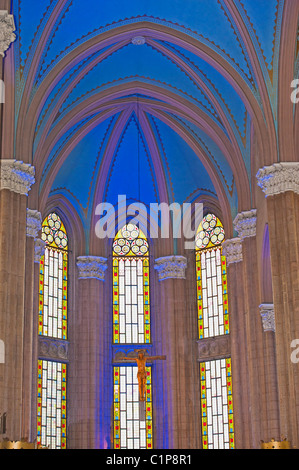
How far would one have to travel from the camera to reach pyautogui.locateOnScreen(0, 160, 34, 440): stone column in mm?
22562

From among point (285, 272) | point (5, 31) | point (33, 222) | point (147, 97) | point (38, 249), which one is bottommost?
point (285, 272)

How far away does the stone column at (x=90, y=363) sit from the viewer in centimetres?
3212

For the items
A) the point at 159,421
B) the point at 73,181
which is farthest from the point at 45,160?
the point at 159,421

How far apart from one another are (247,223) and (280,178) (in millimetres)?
4934

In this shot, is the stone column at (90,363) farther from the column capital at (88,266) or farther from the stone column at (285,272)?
the stone column at (285,272)

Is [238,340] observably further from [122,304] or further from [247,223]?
[122,304]

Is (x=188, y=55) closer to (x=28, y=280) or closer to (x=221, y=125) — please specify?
(x=221, y=125)

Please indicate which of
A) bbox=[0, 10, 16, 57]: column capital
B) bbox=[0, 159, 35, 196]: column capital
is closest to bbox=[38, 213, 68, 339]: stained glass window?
bbox=[0, 159, 35, 196]: column capital

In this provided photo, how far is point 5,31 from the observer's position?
1720cm

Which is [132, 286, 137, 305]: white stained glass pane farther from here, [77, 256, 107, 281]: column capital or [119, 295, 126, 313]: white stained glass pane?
[77, 256, 107, 281]: column capital

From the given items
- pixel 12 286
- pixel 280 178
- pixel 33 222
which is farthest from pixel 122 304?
pixel 12 286

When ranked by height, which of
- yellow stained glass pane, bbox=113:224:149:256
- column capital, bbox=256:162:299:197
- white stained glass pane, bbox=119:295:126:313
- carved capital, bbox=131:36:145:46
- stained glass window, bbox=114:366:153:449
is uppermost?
carved capital, bbox=131:36:145:46

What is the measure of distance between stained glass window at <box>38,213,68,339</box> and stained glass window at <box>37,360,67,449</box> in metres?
1.42

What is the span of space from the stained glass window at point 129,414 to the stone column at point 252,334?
480 centimetres
